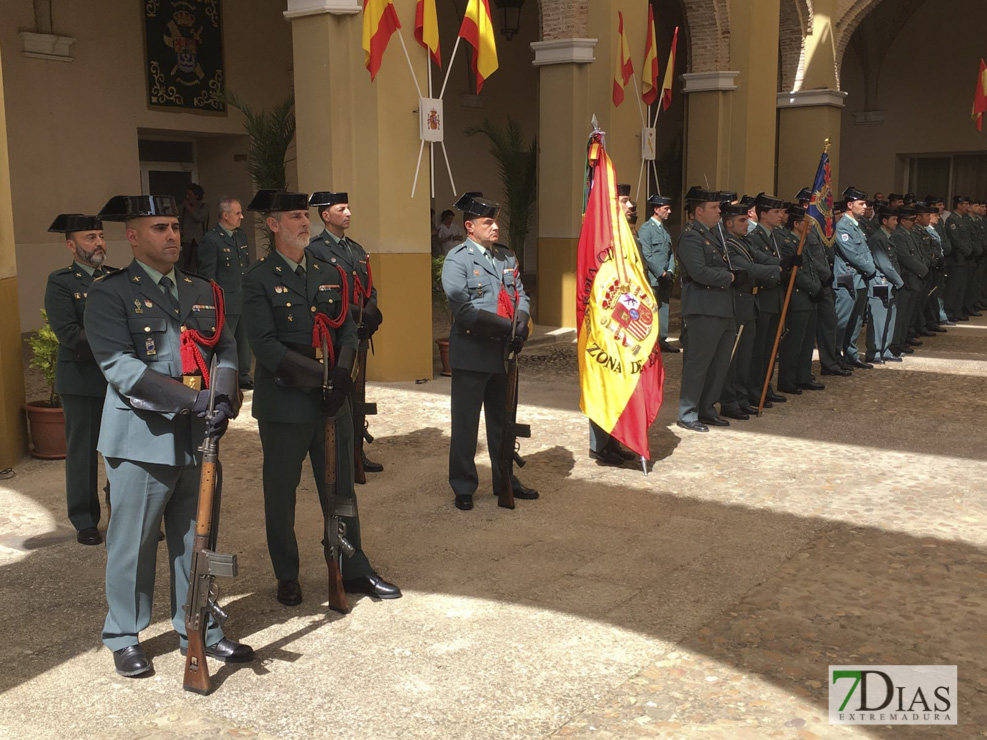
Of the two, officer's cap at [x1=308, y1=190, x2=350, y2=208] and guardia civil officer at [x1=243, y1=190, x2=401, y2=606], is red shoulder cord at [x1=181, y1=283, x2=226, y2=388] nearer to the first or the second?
guardia civil officer at [x1=243, y1=190, x2=401, y2=606]

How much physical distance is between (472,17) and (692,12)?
7658 mm

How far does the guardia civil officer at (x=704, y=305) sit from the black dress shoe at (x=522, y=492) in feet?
7.35

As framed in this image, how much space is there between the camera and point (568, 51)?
1231cm

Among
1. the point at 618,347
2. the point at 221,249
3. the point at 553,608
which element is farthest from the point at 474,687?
the point at 221,249

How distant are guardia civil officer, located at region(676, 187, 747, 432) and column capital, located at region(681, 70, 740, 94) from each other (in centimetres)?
823

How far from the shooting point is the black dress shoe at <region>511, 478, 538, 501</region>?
5.93m

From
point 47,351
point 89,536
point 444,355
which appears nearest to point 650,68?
point 444,355

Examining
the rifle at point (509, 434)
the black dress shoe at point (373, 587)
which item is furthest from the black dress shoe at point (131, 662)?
the rifle at point (509, 434)

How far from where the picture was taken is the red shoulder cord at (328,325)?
4270mm

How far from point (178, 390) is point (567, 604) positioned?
1903 mm

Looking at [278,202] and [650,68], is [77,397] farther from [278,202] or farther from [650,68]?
[650,68]

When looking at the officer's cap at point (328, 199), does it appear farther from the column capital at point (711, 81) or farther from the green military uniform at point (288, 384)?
the column capital at point (711, 81)

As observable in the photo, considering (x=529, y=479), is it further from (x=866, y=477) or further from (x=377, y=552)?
(x=866, y=477)

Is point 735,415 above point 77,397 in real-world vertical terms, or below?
below
